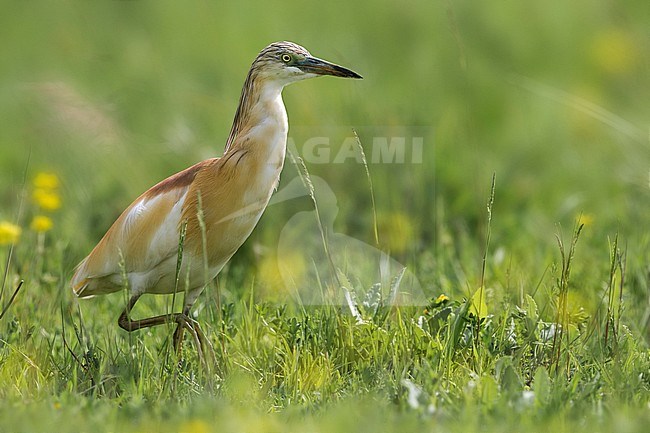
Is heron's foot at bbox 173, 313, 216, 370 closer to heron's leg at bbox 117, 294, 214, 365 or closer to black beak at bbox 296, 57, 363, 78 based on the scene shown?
heron's leg at bbox 117, 294, 214, 365

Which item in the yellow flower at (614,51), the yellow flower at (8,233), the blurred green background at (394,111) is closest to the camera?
the yellow flower at (8,233)

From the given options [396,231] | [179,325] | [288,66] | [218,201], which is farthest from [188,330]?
[396,231]

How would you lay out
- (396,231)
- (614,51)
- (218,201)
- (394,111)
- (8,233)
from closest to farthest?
1. (218,201)
2. (8,233)
3. (396,231)
4. (394,111)
5. (614,51)

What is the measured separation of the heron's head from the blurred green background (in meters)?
0.64

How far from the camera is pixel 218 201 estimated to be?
175 inches

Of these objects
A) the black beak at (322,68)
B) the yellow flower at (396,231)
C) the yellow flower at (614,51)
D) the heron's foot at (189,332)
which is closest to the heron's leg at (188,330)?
the heron's foot at (189,332)

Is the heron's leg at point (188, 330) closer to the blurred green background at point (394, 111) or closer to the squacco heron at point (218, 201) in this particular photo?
the squacco heron at point (218, 201)

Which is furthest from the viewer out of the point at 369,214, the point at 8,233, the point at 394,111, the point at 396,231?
the point at 394,111

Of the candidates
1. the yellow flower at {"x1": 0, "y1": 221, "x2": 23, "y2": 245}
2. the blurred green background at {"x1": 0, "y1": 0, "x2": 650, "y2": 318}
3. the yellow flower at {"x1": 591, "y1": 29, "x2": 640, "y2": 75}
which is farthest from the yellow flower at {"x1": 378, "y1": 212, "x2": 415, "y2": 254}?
the yellow flower at {"x1": 591, "y1": 29, "x2": 640, "y2": 75}

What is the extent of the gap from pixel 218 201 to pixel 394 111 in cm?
345

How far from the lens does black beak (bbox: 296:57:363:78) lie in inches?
177

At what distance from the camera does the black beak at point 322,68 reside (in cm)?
449

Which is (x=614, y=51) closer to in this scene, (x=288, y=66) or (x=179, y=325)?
(x=288, y=66)

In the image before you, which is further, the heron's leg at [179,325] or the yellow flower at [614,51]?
the yellow flower at [614,51]
